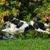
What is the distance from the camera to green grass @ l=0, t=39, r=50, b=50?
6.84m

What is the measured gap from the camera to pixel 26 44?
7148 mm

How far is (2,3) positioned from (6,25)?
2.40 feet

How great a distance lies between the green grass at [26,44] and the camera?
684 cm

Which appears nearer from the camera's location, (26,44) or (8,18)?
(26,44)

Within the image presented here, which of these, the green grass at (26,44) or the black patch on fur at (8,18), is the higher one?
the black patch on fur at (8,18)

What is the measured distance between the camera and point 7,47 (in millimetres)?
6898

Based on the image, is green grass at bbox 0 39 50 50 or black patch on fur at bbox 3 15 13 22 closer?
green grass at bbox 0 39 50 50

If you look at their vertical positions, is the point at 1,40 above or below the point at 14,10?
below

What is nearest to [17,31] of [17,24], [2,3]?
[17,24]

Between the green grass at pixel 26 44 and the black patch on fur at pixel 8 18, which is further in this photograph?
the black patch on fur at pixel 8 18

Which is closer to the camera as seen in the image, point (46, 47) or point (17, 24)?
point (46, 47)

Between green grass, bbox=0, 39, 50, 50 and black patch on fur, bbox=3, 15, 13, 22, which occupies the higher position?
black patch on fur, bbox=3, 15, 13, 22

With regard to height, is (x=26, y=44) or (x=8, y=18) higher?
(x=8, y=18)

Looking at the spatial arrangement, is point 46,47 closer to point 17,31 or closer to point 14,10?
point 17,31
